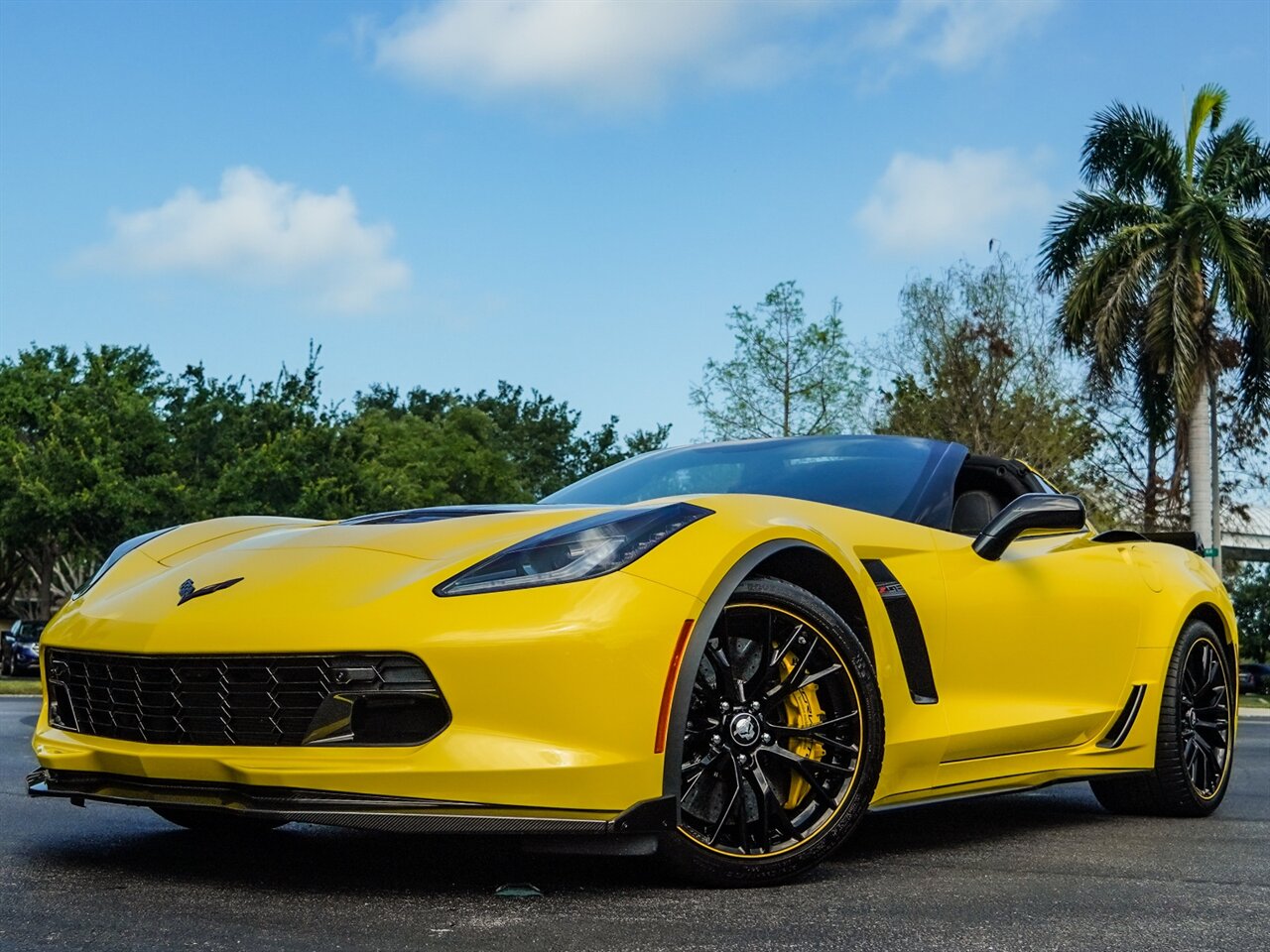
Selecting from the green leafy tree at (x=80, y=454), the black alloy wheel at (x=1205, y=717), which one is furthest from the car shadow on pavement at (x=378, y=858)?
the green leafy tree at (x=80, y=454)

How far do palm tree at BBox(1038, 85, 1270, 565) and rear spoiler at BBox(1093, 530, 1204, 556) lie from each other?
23.0 meters

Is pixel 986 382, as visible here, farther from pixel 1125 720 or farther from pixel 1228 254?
pixel 1125 720

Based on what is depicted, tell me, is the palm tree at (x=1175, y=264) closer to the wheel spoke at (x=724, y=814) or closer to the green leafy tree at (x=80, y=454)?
the green leafy tree at (x=80, y=454)

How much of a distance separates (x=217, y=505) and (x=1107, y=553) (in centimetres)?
3683

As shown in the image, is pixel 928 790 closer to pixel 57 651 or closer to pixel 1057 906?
pixel 1057 906

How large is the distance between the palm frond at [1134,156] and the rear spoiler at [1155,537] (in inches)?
998

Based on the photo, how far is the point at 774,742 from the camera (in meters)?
3.94

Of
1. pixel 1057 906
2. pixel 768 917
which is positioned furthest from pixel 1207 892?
pixel 768 917

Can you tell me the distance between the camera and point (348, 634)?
141 inches

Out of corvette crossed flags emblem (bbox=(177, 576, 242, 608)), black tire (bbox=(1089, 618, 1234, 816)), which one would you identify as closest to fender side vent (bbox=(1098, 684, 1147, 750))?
black tire (bbox=(1089, 618, 1234, 816))

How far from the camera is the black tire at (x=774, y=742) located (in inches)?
150

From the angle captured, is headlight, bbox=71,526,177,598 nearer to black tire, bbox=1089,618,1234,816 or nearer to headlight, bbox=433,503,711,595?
headlight, bbox=433,503,711,595

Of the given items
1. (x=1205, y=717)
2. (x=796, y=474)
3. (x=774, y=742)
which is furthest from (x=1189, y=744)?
(x=774, y=742)

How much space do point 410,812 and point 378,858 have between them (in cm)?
90
